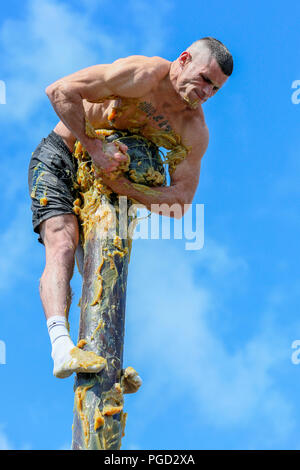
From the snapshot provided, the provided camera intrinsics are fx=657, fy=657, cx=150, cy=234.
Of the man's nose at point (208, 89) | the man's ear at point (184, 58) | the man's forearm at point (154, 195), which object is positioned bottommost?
the man's forearm at point (154, 195)

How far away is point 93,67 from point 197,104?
1.12m

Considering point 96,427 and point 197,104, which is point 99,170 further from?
point 96,427

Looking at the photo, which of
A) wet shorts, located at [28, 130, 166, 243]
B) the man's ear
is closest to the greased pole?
wet shorts, located at [28, 130, 166, 243]

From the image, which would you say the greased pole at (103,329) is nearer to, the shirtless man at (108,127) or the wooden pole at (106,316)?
the wooden pole at (106,316)

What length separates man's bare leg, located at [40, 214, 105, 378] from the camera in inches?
220

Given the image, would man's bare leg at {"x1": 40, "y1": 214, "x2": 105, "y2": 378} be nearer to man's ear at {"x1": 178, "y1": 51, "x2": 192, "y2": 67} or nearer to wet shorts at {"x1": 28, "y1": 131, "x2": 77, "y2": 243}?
wet shorts at {"x1": 28, "y1": 131, "x2": 77, "y2": 243}

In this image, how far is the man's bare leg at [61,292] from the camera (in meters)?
5.58

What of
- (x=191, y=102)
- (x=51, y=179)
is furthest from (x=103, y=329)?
(x=191, y=102)

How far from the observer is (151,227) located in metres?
6.76

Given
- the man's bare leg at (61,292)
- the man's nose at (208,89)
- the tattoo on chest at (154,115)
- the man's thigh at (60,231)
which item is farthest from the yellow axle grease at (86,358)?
the man's nose at (208,89)

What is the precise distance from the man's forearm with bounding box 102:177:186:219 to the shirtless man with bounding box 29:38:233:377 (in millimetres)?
10

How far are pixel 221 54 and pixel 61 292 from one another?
2.81 metres

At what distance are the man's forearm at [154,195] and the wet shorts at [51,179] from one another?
1.69 feet
